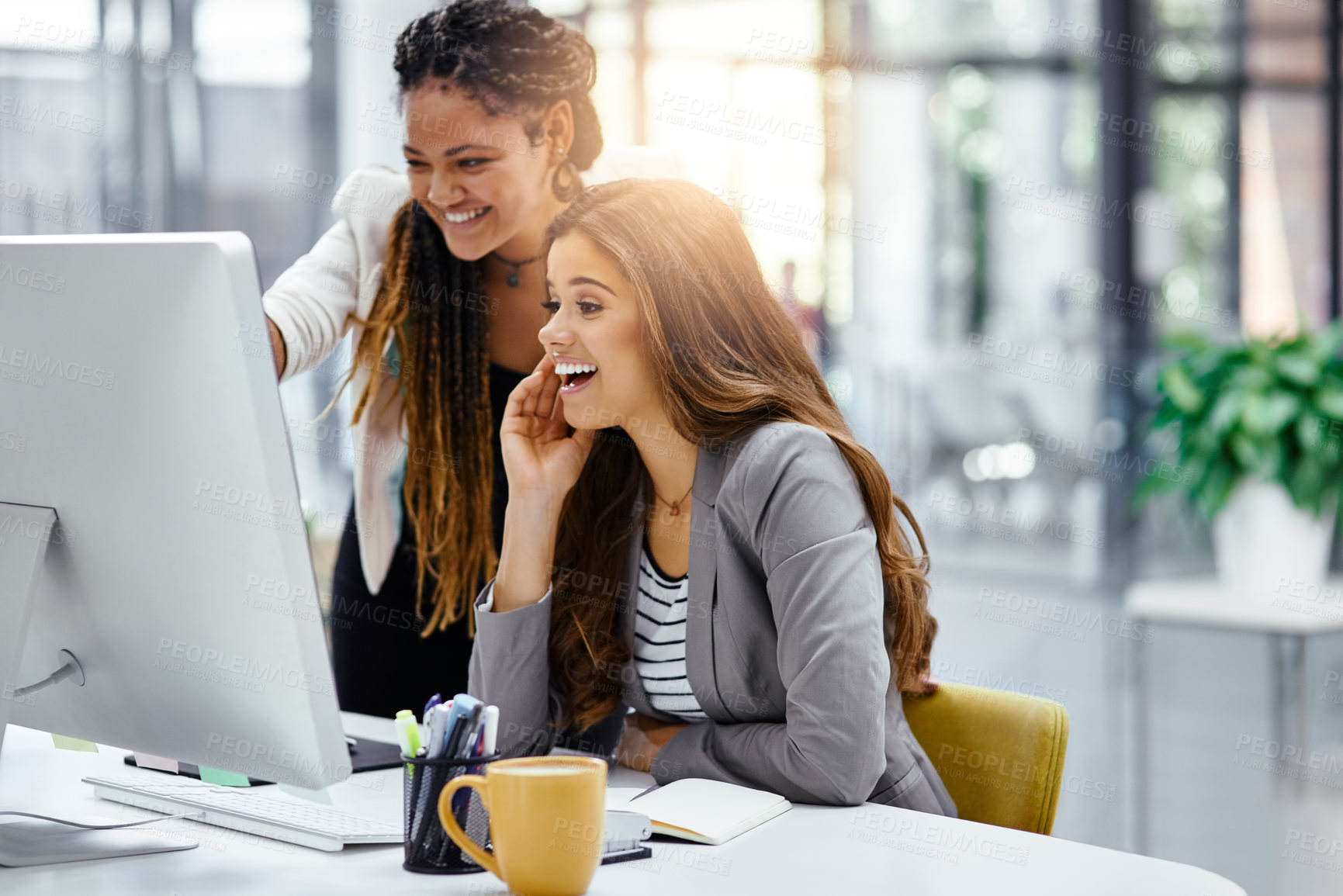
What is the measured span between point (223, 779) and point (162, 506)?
447 mm

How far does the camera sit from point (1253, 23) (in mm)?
5074

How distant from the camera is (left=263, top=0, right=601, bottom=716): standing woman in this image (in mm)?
1737

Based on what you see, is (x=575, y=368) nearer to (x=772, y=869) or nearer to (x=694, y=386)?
(x=694, y=386)

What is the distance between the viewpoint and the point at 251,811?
1.12 metres

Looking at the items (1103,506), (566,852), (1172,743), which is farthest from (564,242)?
(1103,506)

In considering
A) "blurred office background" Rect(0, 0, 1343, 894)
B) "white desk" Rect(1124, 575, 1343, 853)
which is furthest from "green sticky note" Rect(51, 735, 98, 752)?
"white desk" Rect(1124, 575, 1343, 853)

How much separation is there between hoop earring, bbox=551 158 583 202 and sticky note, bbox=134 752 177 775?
945 mm

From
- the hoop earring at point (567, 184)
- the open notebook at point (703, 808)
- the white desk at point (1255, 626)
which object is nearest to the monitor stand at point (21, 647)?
the open notebook at point (703, 808)

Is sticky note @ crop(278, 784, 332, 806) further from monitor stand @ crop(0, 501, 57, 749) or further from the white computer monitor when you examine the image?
monitor stand @ crop(0, 501, 57, 749)

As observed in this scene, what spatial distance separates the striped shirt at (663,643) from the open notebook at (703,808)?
7.0 inches

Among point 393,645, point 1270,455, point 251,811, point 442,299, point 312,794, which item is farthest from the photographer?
point 1270,455

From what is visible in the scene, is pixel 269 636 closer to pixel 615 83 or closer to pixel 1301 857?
pixel 1301 857

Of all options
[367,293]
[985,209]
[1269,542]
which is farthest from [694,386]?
[985,209]

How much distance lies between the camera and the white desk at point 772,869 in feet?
3.12
